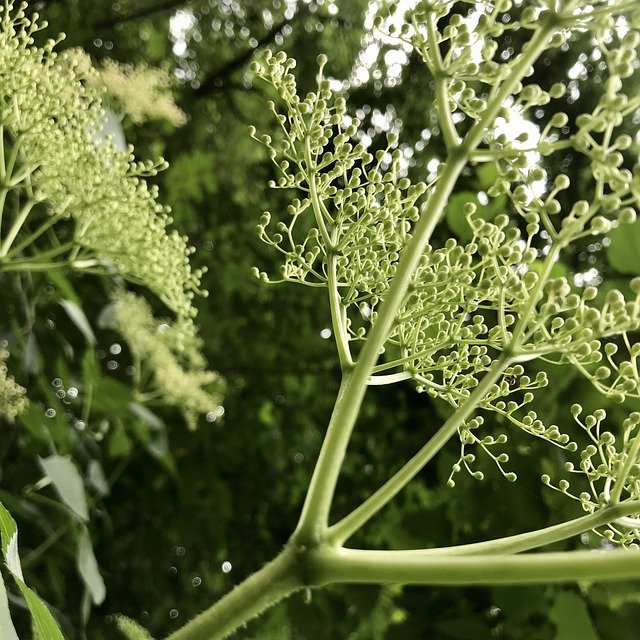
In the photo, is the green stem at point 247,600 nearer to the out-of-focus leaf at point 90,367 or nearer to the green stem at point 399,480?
the green stem at point 399,480

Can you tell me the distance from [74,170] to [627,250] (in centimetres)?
60

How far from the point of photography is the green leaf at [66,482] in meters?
0.79

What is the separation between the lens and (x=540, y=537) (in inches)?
14.2

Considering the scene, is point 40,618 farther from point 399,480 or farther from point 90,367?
point 90,367

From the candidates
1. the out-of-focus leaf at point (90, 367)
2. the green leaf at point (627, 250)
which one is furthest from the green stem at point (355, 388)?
the out-of-focus leaf at point (90, 367)

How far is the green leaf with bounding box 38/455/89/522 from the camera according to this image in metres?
0.79

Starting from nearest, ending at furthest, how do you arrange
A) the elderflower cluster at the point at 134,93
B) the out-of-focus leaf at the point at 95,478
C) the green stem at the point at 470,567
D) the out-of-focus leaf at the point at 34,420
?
the green stem at the point at 470,567, the out-of-focus leaf at the point at 34,420, the elderflower cluster at the point at 134,93, the out-of-focus leaf at the point at 95,478

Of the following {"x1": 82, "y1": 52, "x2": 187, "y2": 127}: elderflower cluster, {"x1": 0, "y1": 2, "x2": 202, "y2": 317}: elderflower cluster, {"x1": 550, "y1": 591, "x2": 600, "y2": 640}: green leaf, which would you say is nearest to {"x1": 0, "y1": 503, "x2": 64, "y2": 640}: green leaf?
{"x1": 0, "y1": 2, "x2": 202, "y2": 317}: elderflower cluster

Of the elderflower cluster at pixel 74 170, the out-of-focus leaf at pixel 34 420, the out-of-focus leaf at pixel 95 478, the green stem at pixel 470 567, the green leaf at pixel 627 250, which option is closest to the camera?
the green stem at pixel 470 567

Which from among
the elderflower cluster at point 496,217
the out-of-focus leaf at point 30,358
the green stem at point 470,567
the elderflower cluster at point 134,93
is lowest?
the green stem at point 470,567

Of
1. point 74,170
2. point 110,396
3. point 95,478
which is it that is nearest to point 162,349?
point 110,396

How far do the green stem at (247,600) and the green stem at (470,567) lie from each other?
0.04ft

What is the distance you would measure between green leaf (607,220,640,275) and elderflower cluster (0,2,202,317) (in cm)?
47

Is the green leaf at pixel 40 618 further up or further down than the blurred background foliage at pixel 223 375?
further down
